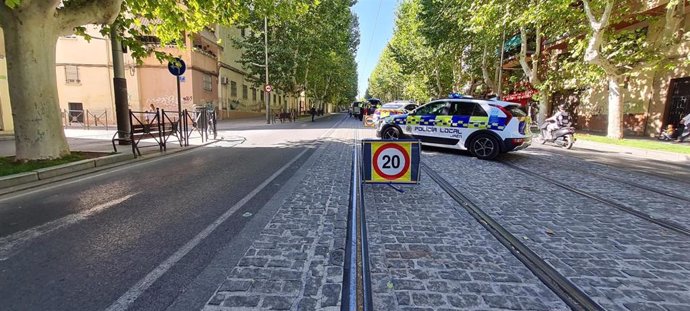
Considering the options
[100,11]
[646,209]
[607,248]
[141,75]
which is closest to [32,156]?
[100,11]

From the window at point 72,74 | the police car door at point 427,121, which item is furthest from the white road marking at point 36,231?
the window at point 72,74

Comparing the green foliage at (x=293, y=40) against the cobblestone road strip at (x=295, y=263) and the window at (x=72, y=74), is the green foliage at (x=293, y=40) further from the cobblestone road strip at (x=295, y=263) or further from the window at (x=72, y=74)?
the cobblestone road strip at (x=295, y=263)

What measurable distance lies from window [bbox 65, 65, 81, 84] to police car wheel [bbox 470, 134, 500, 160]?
27.4 m

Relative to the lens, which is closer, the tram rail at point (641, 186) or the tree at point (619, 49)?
the tram rail at point (641, 186)

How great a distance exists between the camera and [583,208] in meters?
5.09

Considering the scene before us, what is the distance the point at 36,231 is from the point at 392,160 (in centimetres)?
503

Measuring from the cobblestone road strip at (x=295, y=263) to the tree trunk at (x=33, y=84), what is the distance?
20.7 ft

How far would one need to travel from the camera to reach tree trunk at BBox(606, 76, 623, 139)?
1477 cm

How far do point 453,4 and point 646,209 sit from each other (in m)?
19.5

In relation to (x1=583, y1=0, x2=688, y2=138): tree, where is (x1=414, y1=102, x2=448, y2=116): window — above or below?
below

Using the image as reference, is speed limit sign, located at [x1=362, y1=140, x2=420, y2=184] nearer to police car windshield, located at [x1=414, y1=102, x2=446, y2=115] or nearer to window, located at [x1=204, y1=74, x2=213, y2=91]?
police car windshield, located at [x1=414, y1=102, x2=446, y2=115]

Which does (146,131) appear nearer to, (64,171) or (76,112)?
(64,171)

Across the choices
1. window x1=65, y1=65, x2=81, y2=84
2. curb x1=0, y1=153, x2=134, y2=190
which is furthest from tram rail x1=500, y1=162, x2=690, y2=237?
window x1=65, y1=65, x2=81, y2=84

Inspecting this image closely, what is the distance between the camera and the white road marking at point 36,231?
3.49 meters
